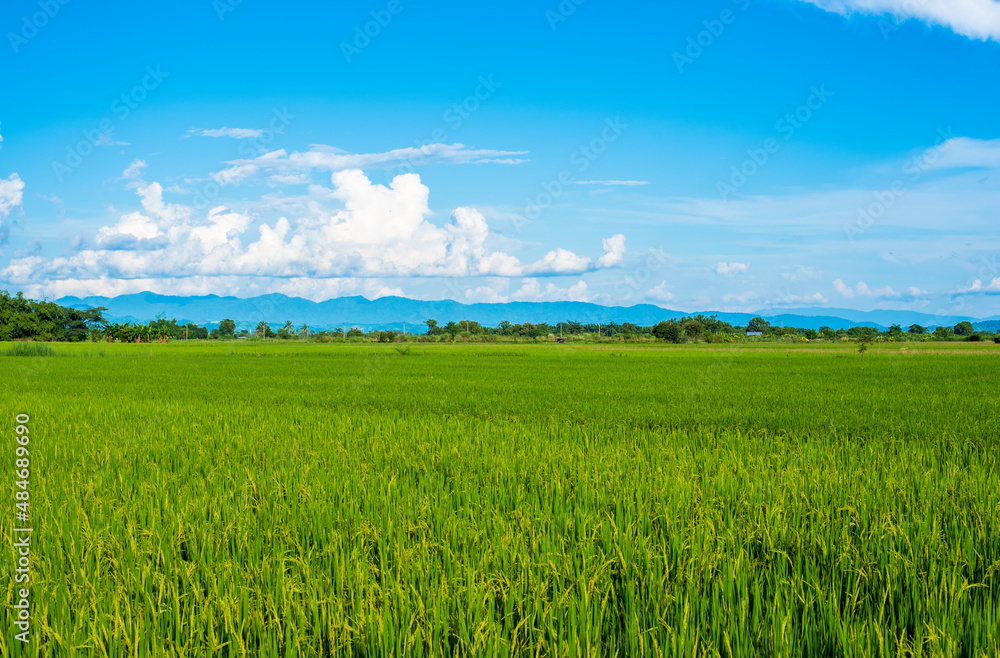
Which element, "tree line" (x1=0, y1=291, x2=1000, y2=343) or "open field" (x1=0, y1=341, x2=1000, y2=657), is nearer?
"open field" (x1=0, y1=341, x2=1000, y2=657)

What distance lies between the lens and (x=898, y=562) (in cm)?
309

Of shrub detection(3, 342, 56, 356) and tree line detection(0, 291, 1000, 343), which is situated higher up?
tree line detection(0, 291, 1000, 343)

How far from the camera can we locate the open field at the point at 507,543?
236 cm

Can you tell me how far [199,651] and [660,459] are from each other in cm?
450

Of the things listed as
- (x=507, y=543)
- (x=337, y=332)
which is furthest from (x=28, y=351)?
(x=337, y=332)

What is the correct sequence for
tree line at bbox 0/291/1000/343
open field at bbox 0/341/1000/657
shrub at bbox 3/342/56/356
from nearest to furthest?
open field at bbox 0/341/1000/657 → shrub at bbox 3/342/56/356 → tree line at bbox 0/291/1000/343

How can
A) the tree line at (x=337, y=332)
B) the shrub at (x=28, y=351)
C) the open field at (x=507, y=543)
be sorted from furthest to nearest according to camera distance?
the tree line at (x=337, y=332) < the shrub at (x=28, y=351) < the open field at (x=507, y=543)

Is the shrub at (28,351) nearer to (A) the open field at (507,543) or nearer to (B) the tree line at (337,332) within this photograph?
(B) the tree line at (337,332)

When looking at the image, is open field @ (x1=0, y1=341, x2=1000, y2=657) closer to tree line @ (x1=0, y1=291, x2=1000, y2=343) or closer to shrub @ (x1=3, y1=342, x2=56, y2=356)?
shrub @ (x1=3, y1=342, x2=56, y2=356)

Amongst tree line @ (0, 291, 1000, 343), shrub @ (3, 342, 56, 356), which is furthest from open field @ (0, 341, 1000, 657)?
tree line @ (0, 291, 1000, 343)

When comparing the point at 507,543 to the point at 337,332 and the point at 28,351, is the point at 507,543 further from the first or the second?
the point at 337,332

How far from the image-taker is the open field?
2355mm

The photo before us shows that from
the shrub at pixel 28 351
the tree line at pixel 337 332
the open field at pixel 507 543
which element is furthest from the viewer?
the tree line at pixel 337 332

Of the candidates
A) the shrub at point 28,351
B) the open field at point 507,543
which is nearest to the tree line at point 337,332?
the shrub at point 28,351
